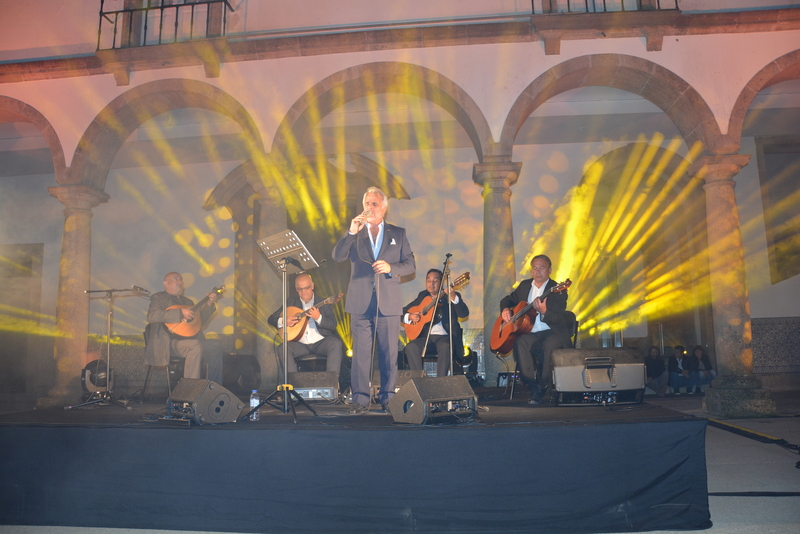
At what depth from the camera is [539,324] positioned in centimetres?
556

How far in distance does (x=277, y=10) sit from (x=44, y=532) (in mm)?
6846

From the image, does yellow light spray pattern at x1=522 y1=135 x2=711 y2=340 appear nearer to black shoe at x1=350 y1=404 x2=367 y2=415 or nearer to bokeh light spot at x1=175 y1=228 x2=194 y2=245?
black shoe at x1=350 y1=404 x2=367 y2=415

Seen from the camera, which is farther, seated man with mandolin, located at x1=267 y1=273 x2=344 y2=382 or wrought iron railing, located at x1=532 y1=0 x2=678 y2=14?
wrought iron railing, located at x1=532 y1=0 x2=678 y2=14

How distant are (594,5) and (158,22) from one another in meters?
6.04

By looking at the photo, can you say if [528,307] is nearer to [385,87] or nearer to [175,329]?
[385,87]

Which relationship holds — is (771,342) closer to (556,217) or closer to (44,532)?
(556,217)

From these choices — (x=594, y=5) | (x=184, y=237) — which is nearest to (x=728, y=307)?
(x=594, y=5)

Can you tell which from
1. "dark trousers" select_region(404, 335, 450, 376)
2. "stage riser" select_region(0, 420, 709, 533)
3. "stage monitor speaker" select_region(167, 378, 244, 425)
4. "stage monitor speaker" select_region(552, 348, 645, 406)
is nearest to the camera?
Answer: "stage riser" select_region(0, 420, 709, 533)

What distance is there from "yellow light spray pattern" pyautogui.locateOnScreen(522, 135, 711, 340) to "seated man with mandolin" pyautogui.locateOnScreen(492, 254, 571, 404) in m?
4.04

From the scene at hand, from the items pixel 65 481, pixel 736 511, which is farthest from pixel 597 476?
pixel 65 481

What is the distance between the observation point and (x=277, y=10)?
7.78 m

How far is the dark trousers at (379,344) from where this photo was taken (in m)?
4.11

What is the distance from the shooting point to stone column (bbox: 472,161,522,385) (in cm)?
685

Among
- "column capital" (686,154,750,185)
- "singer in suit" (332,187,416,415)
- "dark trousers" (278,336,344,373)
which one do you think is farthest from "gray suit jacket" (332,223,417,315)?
"column capital" (686,154,750,185)
